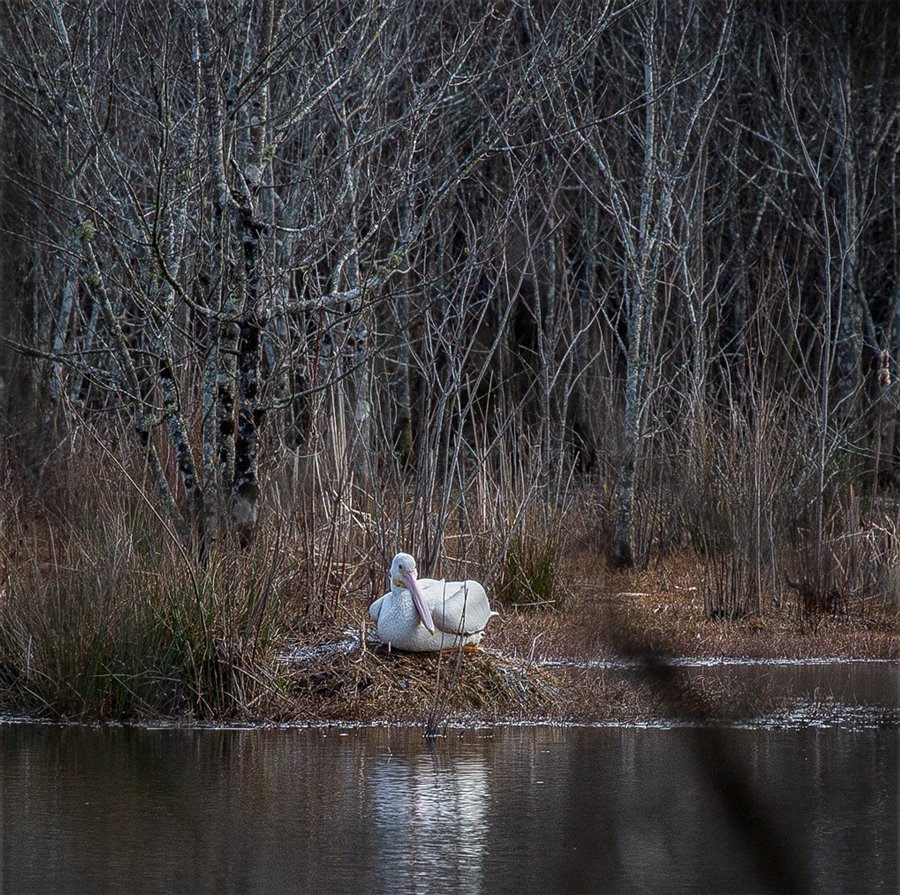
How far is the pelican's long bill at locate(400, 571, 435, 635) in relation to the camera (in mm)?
8180

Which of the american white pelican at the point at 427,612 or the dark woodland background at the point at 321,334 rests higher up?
the dark woodland background at the point at 321,334

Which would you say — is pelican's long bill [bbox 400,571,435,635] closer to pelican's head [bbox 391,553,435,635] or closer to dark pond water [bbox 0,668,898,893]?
pelican's head [bbox 391,553,435,635]

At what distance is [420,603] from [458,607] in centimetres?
22

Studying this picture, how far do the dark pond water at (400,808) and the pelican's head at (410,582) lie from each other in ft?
2.07

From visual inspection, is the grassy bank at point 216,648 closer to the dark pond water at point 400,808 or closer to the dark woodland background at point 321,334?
the dark woodland background at point 321,334

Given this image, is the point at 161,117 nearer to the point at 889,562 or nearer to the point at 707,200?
the point at 889,562

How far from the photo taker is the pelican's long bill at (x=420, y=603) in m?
8.18

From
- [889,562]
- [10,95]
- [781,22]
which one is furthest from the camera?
[889,562]

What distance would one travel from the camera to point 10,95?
9820mm

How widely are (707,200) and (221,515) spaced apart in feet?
40.7

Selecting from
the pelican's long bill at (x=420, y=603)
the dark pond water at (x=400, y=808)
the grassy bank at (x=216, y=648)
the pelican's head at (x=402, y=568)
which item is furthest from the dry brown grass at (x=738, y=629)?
the dark pond water at (x=400, y=808)

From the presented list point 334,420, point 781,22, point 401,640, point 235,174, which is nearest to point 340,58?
point 235,174

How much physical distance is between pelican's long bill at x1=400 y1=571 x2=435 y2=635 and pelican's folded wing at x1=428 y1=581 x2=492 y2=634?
0.03 m


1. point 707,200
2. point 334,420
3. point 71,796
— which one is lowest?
point 71,796
